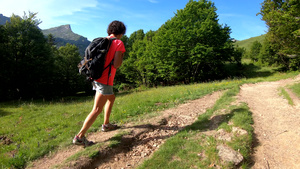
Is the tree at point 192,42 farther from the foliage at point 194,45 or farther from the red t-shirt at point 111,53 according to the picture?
the red t-shirt at point 111,53

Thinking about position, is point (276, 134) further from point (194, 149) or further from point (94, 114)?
point (94, 114)

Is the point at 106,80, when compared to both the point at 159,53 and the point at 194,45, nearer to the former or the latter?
the point at 194,45

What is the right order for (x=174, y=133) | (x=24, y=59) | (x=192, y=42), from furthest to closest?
1. (x=192, y=42)
2. (x=24, y=59)
3. (x=174, y=133)

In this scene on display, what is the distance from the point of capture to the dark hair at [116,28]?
3.47 meters

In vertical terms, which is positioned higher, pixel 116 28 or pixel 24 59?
pixel 24 59

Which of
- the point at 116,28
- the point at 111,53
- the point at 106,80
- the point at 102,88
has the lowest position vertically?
the point at 102,88

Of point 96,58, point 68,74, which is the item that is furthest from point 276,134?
point 68,74

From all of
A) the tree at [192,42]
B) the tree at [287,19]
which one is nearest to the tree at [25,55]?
the tree at [192,42]

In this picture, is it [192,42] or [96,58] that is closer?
[96,58]

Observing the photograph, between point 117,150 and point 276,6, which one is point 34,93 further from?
point 276,6

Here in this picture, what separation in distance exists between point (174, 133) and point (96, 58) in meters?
2.46

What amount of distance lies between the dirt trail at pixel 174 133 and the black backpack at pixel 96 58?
1.47m

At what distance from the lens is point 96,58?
3174 millimetres

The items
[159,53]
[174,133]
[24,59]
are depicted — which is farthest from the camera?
[159,53]
